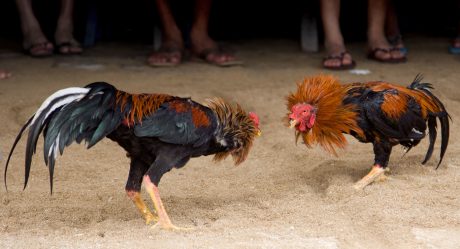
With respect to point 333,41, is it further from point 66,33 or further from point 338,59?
point 66,33

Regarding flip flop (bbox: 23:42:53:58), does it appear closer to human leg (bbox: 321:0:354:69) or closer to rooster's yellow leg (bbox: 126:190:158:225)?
human leg (bbox: 321:0:354:69)

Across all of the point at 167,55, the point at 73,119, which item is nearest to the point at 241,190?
the point at 73,119

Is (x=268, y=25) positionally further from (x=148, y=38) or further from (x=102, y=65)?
(x=102, y=65)

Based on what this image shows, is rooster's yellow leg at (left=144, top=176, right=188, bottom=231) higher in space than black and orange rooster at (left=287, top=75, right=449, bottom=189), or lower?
lower

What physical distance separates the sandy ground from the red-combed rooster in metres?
0.29

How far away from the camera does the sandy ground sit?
3344 mm

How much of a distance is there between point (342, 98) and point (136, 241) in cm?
138

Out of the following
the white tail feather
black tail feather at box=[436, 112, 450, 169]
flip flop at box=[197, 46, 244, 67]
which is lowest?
flip flop at box=[197, 46, 244, 67]

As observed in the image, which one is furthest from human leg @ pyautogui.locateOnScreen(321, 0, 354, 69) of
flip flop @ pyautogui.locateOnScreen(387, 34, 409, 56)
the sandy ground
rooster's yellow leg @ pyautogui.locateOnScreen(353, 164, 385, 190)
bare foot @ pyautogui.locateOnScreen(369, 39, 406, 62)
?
rooster's yellow leg @ pyautogui.locateOnScreen(353, 164, 385, 190)

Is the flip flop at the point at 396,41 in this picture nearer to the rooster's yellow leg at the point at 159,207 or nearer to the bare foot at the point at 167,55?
the bare foot at the point at 167,55

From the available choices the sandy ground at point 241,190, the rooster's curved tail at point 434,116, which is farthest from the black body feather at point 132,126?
the rooster's curved tail at point 434,116

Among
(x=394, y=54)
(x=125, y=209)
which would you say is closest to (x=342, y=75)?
(x=394, y=54)

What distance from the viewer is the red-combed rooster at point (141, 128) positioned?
3.28 m

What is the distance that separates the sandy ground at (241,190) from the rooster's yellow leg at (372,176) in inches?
1.9
